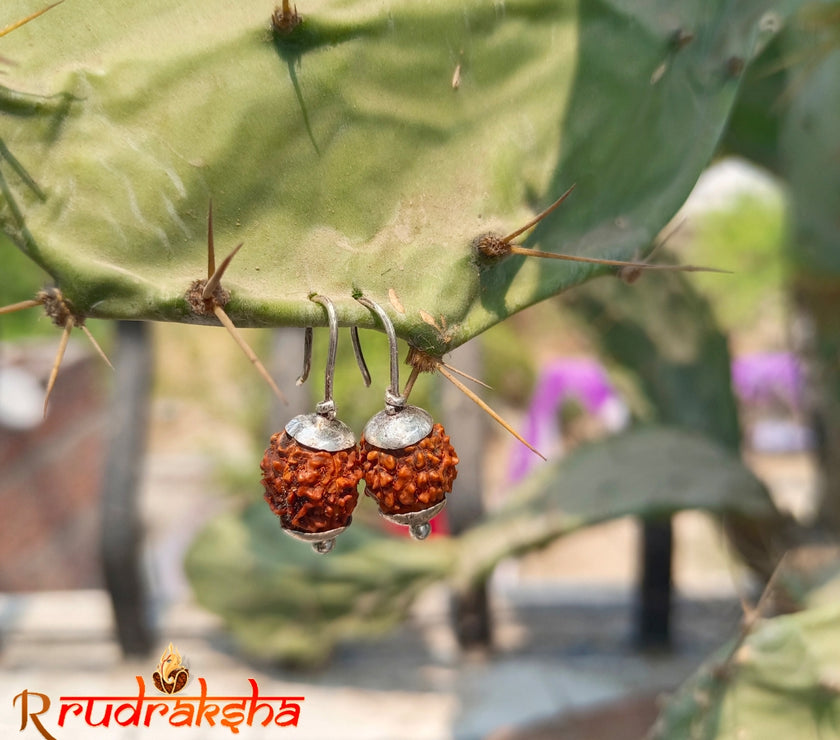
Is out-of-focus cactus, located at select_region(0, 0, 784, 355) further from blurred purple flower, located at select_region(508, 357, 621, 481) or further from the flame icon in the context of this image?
blurred purple flower, located at select_region(508, 357, 621, 481)

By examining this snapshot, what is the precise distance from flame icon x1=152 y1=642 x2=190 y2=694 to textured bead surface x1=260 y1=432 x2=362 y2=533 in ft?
1.58

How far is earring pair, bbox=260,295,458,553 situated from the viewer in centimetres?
65

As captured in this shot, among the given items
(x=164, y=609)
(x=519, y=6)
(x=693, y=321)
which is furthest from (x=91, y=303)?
(x=164, y=609)

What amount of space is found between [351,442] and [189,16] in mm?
357

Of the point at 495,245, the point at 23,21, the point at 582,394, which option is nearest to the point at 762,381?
the point at 582,394

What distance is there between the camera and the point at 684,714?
3.18ft

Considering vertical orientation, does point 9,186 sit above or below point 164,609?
below

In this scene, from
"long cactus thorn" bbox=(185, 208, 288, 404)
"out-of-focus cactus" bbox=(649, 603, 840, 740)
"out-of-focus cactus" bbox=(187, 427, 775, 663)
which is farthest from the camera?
"out-of-focus cactus" bbox=(187, 427, 775, 663)

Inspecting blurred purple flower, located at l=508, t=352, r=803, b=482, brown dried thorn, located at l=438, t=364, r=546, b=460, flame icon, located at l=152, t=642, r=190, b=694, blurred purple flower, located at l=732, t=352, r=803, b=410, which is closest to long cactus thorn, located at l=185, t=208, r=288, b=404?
brown dried thorn, located at l=438, t=364, r=546, b=460

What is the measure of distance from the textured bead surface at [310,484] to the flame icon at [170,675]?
48 cm

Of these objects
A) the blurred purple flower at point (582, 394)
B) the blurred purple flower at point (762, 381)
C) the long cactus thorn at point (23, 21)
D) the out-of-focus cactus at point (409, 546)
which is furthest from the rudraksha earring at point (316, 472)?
the blurred purple flower at point (762, 381)

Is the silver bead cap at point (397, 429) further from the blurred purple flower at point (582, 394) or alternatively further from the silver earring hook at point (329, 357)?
the blurred purple flower at point (582, 394)

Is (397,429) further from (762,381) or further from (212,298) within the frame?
(762,381)

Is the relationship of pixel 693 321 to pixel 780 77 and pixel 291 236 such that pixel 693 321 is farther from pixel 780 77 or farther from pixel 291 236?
pixel 291 236
